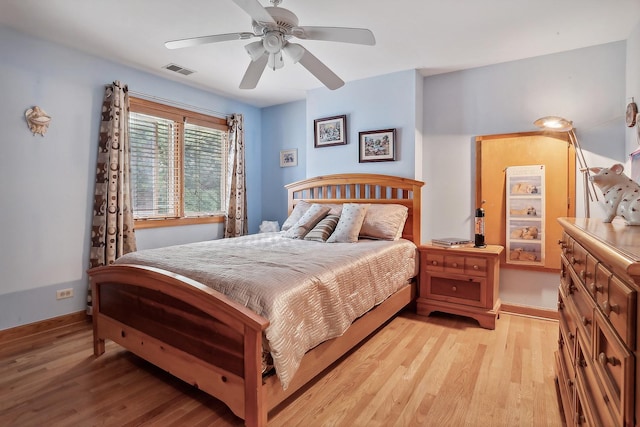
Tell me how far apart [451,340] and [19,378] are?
3.02m

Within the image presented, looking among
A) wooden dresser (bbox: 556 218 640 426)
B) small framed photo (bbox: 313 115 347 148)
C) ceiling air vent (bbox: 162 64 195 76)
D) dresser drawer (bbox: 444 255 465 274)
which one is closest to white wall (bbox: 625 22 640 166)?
dresser drawer (bbox: 444 255 465 274)

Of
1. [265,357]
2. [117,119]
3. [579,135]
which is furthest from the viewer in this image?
[117,119]

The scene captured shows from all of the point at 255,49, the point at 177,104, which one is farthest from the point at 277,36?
the point at 177,104

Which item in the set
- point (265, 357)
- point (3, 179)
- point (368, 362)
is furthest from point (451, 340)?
point (3, 179)

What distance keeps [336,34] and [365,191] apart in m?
1.97

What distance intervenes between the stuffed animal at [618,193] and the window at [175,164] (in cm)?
386

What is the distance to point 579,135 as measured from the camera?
3.02 m

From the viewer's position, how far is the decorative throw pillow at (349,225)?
3.12 meters

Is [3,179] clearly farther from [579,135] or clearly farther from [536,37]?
[579,135]

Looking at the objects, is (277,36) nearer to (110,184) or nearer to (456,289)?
(110,184)

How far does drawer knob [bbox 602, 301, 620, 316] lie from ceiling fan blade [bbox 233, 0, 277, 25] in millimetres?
1891

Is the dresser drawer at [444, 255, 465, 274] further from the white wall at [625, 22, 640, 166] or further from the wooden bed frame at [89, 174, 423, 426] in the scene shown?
the white wall at [625, 22, 640, 166]

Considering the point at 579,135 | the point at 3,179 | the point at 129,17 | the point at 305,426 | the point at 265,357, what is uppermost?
the point at 129,17

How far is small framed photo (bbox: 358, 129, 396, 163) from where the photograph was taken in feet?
12.2
